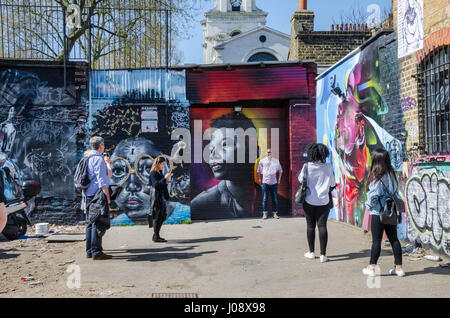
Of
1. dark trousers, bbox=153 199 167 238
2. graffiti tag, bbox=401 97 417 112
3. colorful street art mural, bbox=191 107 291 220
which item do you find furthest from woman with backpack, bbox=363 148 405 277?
colorful street art mural, bbox=191 107 291 220

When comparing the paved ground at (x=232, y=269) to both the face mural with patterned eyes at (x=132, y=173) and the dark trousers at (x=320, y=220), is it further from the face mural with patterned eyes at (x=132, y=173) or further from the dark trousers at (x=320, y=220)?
the face mural with patterned eyes at (x=132, y=173)

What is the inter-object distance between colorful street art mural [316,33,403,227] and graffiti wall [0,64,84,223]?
6.51 meters

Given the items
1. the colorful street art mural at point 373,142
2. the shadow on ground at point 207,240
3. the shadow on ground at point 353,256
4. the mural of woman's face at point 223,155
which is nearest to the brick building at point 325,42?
the colorful street art mural at point 373,142

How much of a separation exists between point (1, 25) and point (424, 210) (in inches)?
435

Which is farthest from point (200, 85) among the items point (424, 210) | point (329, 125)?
point (424, 210)

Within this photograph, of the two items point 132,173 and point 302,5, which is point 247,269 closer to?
point 132,173

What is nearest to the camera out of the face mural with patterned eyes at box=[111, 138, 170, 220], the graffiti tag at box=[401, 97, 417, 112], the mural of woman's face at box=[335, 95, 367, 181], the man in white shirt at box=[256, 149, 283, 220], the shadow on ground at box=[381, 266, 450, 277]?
the shadow on ground at box=[381, 266, 450, 277]

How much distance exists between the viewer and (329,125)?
11.4 metres

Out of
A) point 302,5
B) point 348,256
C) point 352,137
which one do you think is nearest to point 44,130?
point 352,137

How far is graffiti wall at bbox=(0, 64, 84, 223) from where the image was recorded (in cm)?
1106

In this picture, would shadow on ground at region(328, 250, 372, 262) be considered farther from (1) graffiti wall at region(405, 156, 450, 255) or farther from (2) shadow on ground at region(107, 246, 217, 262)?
(2) shadow on ground at region(107, 246, 217, 262)

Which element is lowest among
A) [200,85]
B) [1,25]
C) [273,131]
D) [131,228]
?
[131,228]

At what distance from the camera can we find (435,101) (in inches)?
277

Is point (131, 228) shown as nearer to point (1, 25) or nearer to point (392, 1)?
point (1, 25)
